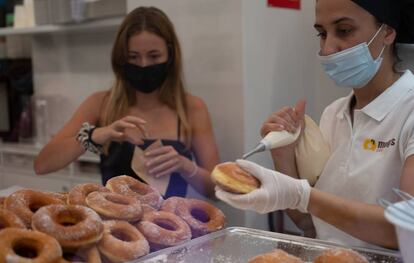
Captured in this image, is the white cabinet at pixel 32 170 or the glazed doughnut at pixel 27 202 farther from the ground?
the glazed doughnut at pixel 27 202

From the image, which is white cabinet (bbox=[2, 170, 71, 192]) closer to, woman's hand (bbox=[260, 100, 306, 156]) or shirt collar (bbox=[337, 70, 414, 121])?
woman's hand (bbox=[260, 100, 306, 156])

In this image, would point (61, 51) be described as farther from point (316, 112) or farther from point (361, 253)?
point (361, 253)

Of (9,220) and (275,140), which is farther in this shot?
(275,140)

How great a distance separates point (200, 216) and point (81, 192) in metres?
0.27

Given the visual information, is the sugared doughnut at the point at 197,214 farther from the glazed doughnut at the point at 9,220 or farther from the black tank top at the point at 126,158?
the black tank top at the point at 126,158

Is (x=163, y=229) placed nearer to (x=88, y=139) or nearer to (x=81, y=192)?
(x=81, y=192)

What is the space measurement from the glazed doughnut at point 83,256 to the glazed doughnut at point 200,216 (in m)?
0.24

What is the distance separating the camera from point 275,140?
3.72 feet

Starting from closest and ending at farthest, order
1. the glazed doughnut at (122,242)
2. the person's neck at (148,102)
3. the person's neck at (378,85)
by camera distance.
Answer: the glazed doughnut at (122,242) → the person's neck at (378,85) → the person's neck at (148,102)

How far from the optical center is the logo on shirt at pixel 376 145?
1.24 metres

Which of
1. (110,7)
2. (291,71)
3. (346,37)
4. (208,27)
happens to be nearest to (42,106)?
(110,7)

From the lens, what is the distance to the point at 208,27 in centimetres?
205

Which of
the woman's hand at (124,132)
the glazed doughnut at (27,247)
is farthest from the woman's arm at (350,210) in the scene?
the woman's hand at (124,132)

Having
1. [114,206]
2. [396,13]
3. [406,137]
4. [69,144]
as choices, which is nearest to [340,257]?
[114,206]
